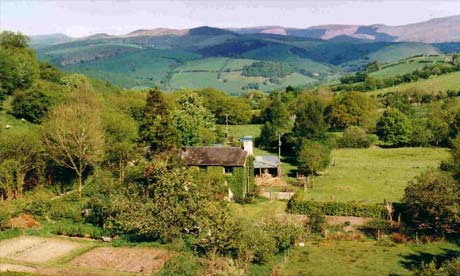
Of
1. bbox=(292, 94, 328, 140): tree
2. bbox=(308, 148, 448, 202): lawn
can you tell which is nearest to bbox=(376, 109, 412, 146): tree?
bbox=(308, 148, 448, 202): lawn

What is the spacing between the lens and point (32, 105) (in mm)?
67312

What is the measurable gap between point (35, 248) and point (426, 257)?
2828cm

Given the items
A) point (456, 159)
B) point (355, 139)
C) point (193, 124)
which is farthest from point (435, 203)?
point (355, 139)

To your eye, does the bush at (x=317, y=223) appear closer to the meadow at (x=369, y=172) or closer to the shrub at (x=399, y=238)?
the shrub at (x=399, y=238)

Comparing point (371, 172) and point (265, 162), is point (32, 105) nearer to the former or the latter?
point (265, 162)

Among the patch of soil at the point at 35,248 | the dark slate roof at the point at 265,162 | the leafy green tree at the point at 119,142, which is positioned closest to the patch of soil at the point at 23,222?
the patch of soil at the point at 35,248

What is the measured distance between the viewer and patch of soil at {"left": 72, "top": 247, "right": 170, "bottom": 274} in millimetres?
31984

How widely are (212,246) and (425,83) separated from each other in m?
123

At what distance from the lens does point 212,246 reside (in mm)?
31766

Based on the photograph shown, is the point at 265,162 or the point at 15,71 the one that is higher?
the point at 15,71

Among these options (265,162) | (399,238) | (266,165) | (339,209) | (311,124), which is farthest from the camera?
(311,124)

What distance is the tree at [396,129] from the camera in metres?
79.1

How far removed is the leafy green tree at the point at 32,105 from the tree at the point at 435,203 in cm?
4976

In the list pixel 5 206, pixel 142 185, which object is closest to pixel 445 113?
pixel 142 185
